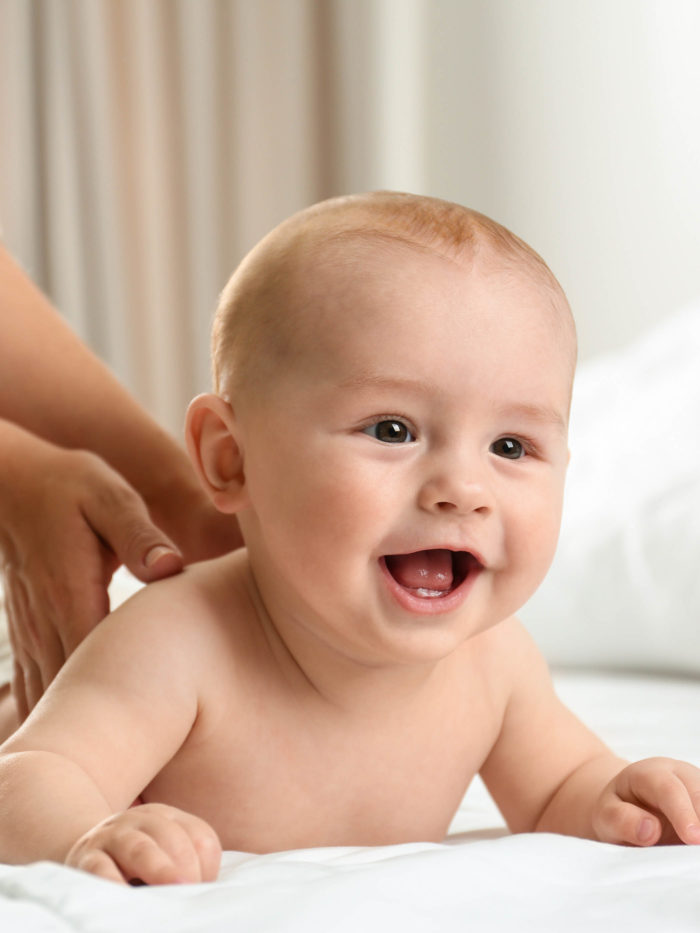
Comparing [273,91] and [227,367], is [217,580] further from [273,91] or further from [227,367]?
[273,91]

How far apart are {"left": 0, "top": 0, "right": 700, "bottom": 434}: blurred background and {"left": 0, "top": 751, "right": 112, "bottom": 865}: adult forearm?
2312 millimetres

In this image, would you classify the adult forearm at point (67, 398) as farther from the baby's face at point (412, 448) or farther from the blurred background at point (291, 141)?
the blurred background at point (291, 141)

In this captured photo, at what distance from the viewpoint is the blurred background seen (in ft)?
9.44

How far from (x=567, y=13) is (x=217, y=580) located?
2.40 meters

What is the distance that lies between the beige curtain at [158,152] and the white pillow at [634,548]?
2068mm

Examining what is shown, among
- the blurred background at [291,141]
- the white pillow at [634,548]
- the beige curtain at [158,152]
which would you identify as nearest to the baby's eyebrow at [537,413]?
the white pillow at [634,548]

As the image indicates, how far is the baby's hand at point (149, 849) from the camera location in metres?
0.59

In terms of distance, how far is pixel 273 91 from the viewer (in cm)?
362

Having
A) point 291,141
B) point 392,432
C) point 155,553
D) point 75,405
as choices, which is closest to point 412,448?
point 392,432

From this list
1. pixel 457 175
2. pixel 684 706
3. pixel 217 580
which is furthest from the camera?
pixel 457 175

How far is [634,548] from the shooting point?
1.53m

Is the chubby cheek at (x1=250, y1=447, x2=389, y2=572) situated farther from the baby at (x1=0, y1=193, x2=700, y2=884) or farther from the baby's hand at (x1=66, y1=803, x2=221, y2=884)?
the baby's hand at (x1=66, y1=803, x2=221, y2=884)

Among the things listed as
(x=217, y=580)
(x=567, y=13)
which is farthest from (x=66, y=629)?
(x=567, y=13)

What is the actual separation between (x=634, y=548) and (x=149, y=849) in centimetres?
105
